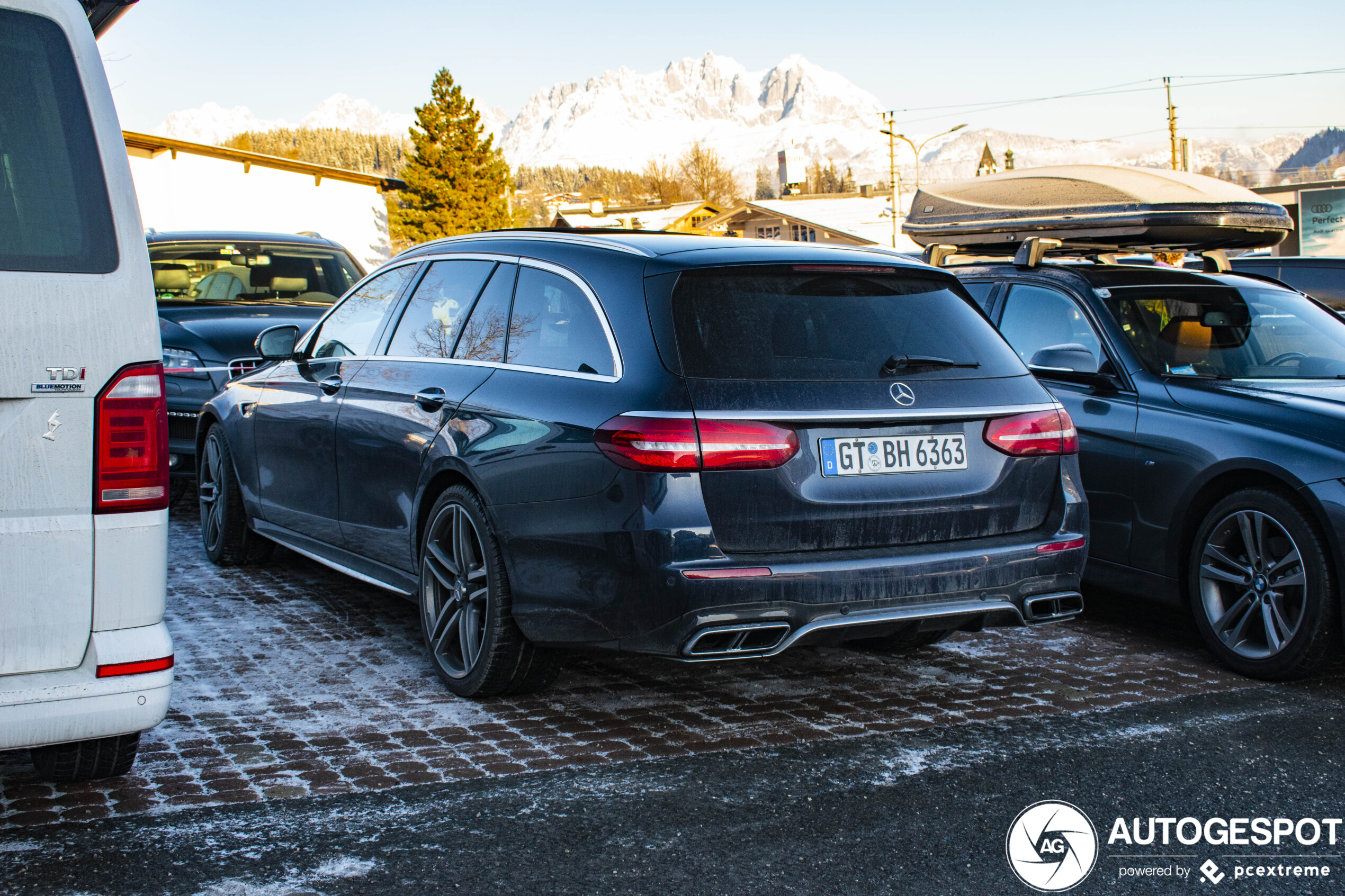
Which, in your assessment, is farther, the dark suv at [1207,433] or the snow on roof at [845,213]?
the snow on roof at [845,213]

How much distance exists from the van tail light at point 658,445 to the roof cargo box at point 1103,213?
3817mm

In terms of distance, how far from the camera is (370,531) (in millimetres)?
5344

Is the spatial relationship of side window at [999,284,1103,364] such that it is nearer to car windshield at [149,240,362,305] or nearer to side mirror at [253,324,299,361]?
side mirror at [253,324,299,361]

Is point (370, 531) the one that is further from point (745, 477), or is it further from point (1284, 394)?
point (1284, 394)

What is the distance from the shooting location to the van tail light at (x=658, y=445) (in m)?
3.82

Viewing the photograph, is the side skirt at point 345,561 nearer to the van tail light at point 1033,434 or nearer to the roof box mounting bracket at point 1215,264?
the van tail light at point 1033,434

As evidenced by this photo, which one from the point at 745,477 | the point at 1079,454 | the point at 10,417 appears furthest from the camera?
the point at 1079,454

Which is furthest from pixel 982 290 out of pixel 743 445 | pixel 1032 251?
pixel 743 445

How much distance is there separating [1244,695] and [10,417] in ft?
13.9

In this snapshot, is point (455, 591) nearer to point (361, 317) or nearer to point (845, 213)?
point (361, 317)

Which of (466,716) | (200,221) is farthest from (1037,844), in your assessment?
(200,221)

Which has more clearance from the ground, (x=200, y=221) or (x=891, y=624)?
(x=200, y=221)

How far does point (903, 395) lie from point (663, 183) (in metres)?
113

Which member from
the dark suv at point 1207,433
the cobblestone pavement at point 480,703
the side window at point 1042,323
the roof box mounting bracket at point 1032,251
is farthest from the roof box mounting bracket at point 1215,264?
the cobblestone pavement at point 480,703
